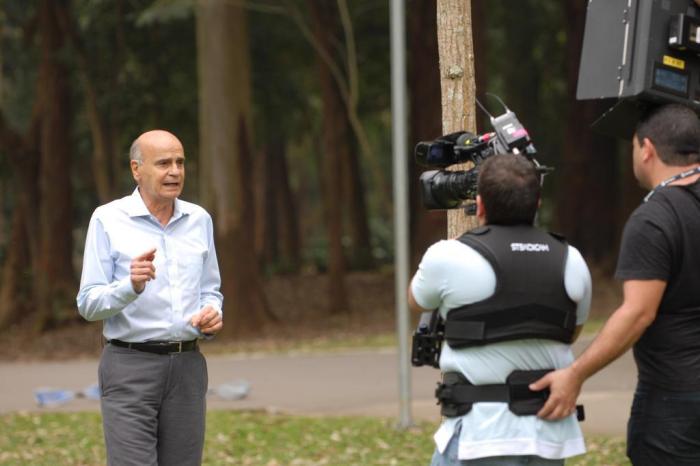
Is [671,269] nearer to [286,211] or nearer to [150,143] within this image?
[150,143]

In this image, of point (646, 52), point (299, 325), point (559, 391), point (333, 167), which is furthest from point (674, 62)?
point (333, 167)

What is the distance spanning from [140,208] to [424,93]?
55.5 ft

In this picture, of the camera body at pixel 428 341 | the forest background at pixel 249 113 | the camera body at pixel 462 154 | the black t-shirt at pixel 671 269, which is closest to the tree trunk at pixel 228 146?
the forest background at pixel 249 113

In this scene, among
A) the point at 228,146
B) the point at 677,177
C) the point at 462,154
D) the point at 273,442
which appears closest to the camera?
the point at 677,177

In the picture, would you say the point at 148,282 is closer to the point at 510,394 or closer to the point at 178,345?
the point at 178,345

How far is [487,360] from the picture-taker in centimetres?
405

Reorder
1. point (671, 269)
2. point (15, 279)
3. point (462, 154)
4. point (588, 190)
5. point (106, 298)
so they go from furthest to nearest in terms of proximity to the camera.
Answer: point (588, 190)
point (15, 279)
point (106, 298)
point (462, 154)
point (671, 269)

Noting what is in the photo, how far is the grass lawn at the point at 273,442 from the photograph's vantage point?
28.5 ft

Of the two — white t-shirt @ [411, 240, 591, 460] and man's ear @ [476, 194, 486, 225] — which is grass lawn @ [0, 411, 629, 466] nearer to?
white t-shirt @ [411, 240, 591, 460]

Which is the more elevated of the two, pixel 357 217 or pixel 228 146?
pixel 228 146

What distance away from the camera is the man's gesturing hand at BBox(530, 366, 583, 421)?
4.02m

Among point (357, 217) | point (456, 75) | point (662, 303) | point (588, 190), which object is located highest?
point (456, 75)

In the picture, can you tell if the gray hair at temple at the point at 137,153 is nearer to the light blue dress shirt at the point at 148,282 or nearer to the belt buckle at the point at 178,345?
the light blue dress shirt at the point at 148,282

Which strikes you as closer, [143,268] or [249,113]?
[143,268]
